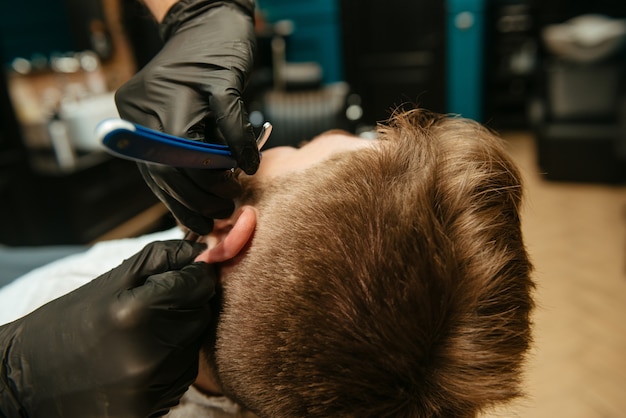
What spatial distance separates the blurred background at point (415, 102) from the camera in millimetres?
2588

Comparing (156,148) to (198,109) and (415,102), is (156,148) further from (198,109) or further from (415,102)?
(415,102)

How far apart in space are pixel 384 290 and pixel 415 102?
4.01 ft

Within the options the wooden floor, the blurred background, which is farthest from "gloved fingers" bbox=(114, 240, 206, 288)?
the wooden floor

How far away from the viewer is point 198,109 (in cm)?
97

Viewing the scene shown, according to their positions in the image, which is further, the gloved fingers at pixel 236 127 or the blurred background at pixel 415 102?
the blurred background at pixel 415 102

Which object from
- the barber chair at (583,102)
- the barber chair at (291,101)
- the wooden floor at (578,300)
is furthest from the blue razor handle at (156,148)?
the barber chair at (583,102)

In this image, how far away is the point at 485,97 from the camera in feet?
17.7

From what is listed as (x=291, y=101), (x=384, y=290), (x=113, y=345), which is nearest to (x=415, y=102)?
(x=384, y=290)

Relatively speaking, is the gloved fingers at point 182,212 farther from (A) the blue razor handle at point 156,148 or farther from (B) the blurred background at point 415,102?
(B) the blurred background at point 415,102

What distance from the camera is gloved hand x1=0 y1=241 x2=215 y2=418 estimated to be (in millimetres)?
792

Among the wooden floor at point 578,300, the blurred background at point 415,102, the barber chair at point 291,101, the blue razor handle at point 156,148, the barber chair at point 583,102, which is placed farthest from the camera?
the barber chair at point 583,102

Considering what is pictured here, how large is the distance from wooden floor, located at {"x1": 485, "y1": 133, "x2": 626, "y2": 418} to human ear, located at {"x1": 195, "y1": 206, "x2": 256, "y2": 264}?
33.0 inches

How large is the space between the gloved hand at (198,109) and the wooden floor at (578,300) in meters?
0.86

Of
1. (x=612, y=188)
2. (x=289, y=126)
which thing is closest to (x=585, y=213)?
(x=612, y=188)
